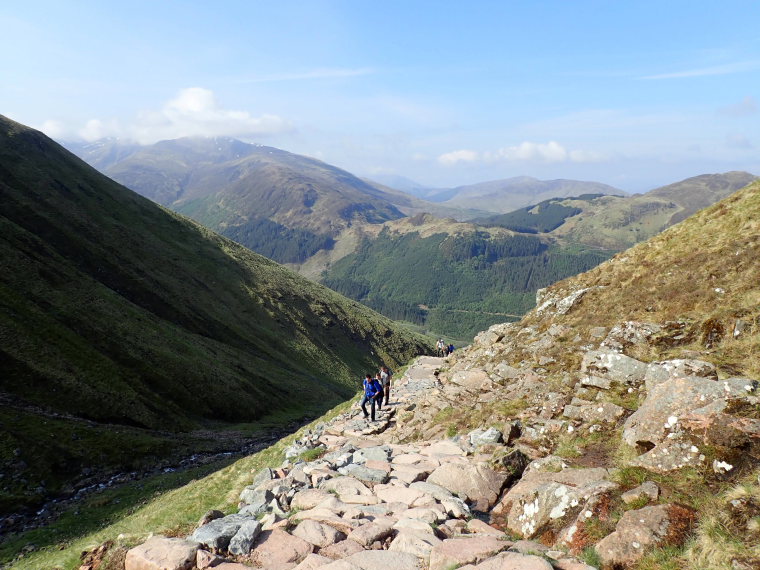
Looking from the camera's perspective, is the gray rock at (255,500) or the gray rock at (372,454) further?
the gray rock at (372,454)

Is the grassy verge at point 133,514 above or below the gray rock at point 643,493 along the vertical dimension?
below

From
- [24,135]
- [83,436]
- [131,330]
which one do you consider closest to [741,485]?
[83,436]

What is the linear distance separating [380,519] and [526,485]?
489 cm

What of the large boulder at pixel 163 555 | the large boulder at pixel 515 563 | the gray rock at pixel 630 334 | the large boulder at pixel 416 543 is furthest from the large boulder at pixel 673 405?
the large boulder at pixel 163 555

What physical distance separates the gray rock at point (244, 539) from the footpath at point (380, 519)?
3cm

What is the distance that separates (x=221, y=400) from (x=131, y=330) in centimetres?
1963

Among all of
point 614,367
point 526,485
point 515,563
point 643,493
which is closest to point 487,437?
point 526,485

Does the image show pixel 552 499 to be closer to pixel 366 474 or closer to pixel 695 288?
pixel 366 474

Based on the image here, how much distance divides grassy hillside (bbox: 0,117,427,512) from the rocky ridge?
31840 millimetres

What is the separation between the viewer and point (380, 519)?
496 inches

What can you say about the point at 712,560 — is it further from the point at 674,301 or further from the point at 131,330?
the point at 131,330

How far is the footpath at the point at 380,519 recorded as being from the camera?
34.8ft

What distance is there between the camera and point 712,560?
27.5ft

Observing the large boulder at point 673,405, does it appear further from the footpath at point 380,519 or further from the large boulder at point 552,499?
the footpath at point 380,519
